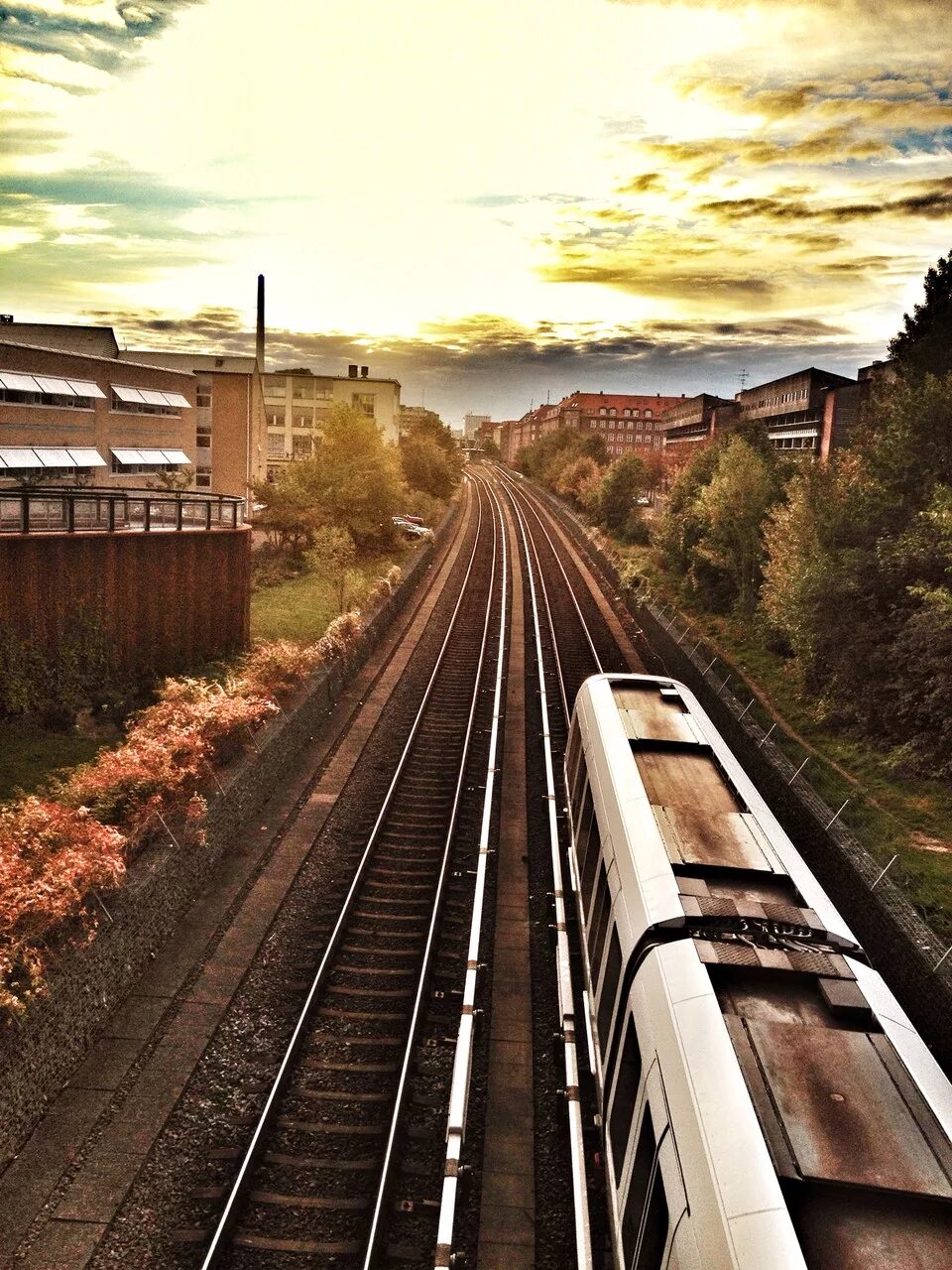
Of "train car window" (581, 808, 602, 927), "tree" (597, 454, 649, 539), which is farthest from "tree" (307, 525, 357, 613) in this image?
"tree" (597, 454, 649, 539)

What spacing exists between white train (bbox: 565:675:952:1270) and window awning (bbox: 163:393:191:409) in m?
42.8

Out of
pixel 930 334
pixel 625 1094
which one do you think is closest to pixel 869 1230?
pixel 625 1094

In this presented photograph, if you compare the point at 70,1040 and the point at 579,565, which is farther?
the point at 579,565

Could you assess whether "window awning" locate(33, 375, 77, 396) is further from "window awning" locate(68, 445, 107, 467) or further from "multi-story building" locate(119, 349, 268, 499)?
"multi-story building" locate(119, 349, 268, 499)

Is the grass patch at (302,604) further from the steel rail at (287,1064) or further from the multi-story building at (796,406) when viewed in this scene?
the multi-story building at (796,406)

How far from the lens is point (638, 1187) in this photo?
6.30m

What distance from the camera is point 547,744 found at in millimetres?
19125

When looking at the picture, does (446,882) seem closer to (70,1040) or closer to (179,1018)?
(179,1018)

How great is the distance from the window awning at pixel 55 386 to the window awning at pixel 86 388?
32 centimetres

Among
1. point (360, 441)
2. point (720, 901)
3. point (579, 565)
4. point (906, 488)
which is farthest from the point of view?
point (579, 565)

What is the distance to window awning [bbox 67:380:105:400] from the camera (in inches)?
1484

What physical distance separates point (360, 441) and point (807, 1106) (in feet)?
139

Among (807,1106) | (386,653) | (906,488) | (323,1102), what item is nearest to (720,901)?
(807,1106)

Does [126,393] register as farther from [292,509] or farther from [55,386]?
[292,509]
